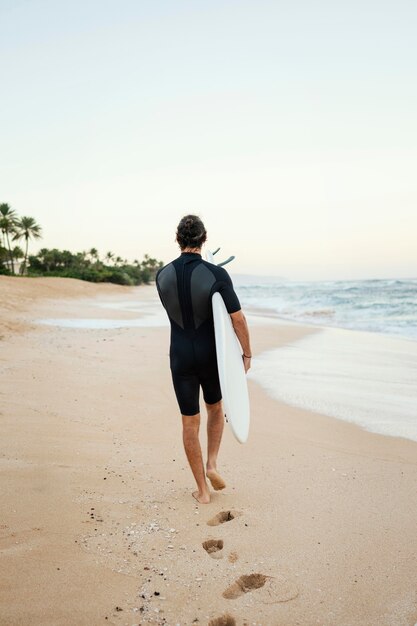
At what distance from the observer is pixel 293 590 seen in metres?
2.18

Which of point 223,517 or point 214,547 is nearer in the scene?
point 214,547

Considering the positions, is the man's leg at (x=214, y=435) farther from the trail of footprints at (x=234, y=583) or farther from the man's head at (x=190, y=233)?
the man's head at (x=190, y=233)

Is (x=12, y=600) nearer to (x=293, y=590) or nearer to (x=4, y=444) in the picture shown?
(x=293, y=590)

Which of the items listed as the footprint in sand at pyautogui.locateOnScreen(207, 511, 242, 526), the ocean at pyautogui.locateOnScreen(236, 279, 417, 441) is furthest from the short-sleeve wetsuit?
the ocean at pyautogui.locateOnScreen(236, 279, 417, 441)

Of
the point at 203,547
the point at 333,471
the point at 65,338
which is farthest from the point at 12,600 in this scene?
the point at 65,338

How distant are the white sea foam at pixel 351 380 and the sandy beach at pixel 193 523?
18.0 inches

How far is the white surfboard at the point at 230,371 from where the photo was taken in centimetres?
294

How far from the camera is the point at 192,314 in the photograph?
3.00m

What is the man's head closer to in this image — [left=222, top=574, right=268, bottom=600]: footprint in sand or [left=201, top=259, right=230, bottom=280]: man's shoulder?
[left=201, top=259, right=230, bottom=280]: man's shoulder

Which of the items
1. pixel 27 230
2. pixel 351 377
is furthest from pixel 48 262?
pixel 351 377

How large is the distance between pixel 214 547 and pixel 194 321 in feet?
4.41

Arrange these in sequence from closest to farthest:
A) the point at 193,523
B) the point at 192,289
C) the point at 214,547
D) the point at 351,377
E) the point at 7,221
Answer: the point at 214,547 < the point at 193,523 < the point at 192,289 < the point at 351,377 < the point at 7,221

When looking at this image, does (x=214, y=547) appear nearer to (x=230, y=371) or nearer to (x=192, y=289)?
(x=230, y=371)

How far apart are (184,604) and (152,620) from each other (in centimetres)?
17
